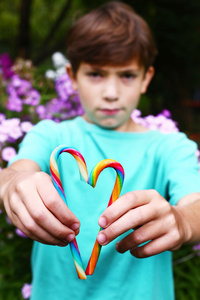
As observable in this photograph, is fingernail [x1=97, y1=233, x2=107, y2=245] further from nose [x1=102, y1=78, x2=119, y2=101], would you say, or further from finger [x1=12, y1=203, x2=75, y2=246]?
nose [x1=102, y1=78, x2=119, y2=101]

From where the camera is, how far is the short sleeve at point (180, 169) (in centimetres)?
102

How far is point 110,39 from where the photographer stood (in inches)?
52.7

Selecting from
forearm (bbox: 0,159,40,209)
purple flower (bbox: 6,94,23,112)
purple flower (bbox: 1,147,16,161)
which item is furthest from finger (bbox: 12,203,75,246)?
Result: purple flower (bbox: 6,94,23,112)

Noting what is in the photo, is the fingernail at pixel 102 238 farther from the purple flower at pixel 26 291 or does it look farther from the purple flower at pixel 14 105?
the purple flower at pixel 14 105

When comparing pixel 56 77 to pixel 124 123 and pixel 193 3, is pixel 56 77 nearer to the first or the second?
pixel 124 123

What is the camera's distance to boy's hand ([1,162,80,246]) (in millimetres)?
641

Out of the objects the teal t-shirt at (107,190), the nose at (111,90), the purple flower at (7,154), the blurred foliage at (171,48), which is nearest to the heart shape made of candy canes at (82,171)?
the teal t-shirt at (107,190)

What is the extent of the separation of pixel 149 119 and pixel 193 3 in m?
3.96

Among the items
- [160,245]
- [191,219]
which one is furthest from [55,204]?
[191,219]

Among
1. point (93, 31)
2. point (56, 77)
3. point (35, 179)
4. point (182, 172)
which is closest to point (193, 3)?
point (56, 77)

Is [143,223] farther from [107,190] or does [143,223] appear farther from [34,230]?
[107,190]

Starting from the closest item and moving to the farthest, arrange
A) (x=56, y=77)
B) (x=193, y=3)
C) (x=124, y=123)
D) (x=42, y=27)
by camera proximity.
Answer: (x=124, y=123)
(x=56, y=77)
(x=193, y=3)
(x=42, y=27)

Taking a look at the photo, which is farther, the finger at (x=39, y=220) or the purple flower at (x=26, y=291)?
the purple flower at (x=26, y=291)

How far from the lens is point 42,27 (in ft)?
31.7
